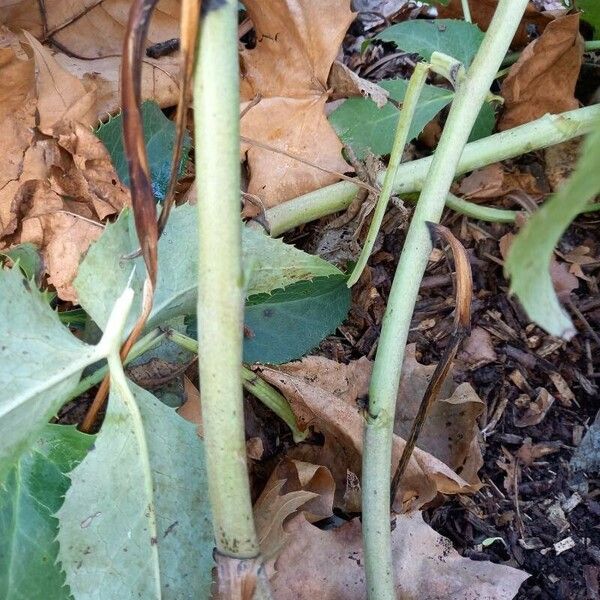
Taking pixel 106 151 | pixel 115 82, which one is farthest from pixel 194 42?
pixel 115 82

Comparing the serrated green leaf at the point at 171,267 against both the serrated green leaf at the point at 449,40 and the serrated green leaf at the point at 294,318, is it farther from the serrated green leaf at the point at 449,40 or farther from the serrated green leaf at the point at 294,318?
the serrated green leaf at the point at 449,40

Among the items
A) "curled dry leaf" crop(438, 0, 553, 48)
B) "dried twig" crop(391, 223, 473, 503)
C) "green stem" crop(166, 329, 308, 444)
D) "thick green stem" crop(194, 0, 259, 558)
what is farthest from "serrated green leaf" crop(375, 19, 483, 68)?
"thick green stem" crop(194, 0, 259, 558)

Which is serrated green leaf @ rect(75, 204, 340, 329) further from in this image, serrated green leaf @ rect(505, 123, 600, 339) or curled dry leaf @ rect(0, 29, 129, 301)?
serrated green leaf @ rect(505, 123, 600, 339)

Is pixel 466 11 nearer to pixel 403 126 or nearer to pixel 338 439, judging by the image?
pixel 403 126

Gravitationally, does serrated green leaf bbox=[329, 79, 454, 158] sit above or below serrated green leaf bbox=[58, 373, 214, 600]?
above

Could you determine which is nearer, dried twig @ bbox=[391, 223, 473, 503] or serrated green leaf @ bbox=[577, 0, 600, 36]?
dried twig @ bbox=[391, 223, 473, 503]

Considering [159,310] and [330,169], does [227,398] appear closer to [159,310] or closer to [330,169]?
[159,310]

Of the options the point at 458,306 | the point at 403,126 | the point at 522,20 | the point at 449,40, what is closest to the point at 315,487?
the point at 458,306
